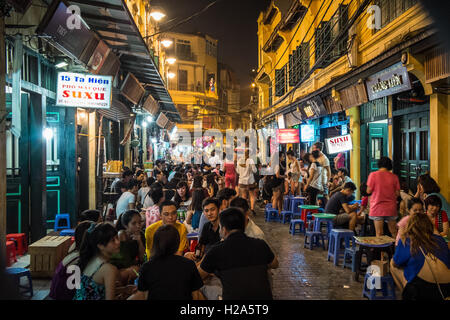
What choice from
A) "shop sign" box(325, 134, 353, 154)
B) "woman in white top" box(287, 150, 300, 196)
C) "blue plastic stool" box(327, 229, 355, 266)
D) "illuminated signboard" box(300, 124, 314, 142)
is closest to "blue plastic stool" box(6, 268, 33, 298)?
"blue plastic stool" box(327, 229, 355, 266)

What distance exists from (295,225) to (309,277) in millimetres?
3935

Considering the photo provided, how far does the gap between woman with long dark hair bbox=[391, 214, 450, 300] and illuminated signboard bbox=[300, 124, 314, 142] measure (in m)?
14.4

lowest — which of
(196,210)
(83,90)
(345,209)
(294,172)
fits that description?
(345,209)

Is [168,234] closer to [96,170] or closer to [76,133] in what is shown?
[76,133]

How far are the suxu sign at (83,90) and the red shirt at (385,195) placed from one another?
686cm

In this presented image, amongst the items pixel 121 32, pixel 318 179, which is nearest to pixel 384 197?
pixel 318 179

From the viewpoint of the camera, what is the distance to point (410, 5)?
31.5 ft

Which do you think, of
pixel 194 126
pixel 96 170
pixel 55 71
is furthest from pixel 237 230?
pixel 194 126

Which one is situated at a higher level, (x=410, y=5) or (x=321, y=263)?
(x=410, y=5)

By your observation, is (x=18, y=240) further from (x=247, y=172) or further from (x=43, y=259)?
(x=247, y=172)

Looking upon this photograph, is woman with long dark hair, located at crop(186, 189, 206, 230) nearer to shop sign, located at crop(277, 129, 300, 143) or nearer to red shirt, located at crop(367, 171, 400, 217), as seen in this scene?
red shirt, located at crop(367, 171, 400, 217)

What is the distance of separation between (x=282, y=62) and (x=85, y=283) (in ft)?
79.3

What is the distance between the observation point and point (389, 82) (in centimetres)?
969

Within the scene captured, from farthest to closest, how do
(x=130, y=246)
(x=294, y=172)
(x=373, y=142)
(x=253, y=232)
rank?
1. (x=294, y=172)
2. (x=373, y=142)
3. (x=130, y=246)
4. (x=253, y=232)
